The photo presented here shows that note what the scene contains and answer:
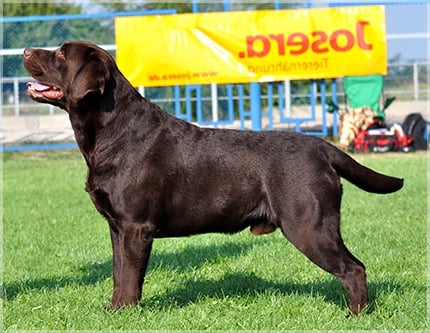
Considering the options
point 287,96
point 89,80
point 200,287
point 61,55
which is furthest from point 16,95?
point 89,80

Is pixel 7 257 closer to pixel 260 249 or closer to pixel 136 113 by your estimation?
pixel 260 249

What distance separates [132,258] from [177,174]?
0.56m

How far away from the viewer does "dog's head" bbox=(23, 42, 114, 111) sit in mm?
4742

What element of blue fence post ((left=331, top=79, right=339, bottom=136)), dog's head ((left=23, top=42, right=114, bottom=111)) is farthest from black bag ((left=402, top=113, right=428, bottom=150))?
dog's head ((left=23, top=42, right=114, bottom=111))

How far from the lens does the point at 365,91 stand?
52.7 ft

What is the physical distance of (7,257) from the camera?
22.7 feet

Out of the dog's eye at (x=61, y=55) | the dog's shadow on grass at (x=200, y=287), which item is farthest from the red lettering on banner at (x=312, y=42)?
the dog's eye at (x=61, y=55)

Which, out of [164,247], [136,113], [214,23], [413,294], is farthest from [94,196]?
[214,23]

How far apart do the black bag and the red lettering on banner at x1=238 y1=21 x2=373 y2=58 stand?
2.35 metres

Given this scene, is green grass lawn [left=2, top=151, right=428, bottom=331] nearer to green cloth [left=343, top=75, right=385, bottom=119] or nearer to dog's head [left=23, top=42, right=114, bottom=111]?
dog's head [left=23, top=42, right=114, bottom=111]

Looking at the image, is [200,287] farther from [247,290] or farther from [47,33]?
[47,33]

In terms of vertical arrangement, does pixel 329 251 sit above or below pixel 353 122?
above

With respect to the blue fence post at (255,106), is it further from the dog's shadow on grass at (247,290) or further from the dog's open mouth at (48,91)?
the dog's open mouth at (48,91)

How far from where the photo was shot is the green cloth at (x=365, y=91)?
16.0m
